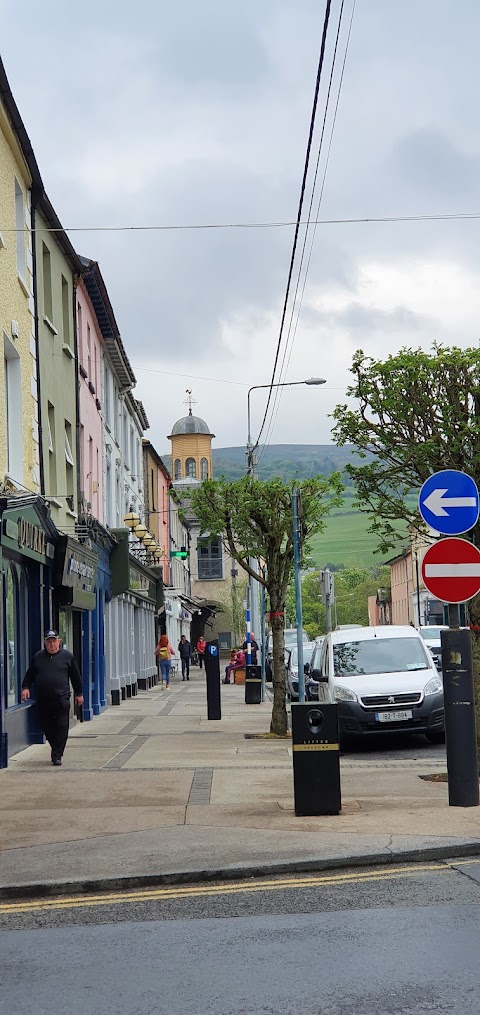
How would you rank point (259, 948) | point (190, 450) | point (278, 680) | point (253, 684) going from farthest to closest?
1. point (190, 450)
2. point (253, 684)
3. point (278, 680)
4. point (259, 948)

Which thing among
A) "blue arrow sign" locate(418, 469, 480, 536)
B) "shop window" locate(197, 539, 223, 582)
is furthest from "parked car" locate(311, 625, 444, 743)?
"shop window" locate(197, 539, 223, 582)

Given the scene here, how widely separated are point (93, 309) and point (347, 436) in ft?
55.7

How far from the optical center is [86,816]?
11836 millimetres

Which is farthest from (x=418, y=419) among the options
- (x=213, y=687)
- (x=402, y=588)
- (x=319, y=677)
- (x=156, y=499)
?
(x=402, y=588)

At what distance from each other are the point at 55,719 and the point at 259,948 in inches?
415

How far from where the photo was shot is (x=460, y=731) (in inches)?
460

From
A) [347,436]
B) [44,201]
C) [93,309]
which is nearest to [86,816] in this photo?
[347,436]

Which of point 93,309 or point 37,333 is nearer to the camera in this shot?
point 37,333

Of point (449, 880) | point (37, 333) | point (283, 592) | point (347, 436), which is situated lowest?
point (449, 880)

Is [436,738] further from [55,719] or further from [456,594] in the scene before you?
[456,594]

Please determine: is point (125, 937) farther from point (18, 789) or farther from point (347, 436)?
point (347, 436)

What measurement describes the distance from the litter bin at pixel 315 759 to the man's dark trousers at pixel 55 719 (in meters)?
5.90

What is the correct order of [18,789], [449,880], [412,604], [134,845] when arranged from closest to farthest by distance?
[449,880] → [134,845] → [18,789] → [412,604]

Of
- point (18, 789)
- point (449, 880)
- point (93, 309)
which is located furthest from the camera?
point (93, 309)
